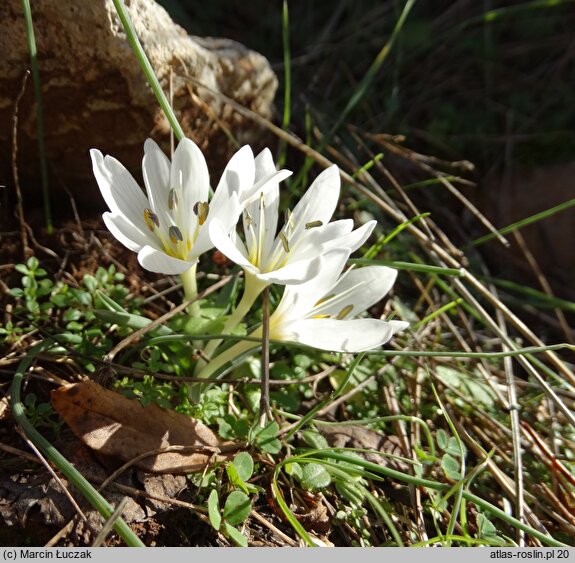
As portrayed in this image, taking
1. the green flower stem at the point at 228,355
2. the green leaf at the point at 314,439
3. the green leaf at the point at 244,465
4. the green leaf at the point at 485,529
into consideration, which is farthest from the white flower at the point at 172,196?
the green leaf at the point at 485,529

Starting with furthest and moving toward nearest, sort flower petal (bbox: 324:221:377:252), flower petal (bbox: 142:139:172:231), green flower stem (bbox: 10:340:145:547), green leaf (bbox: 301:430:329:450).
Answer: green leaf (bbox: 301:430:329:450)
flower petal (bbox: 142:139:172:231)
flower petal (bbox: 324:221:377:252)
green flower stem (bbox: 10:340:145:547)

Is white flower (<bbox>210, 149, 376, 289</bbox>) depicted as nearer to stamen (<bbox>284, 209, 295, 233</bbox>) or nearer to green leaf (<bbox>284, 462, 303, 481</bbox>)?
stamen (<bbox>284, 209, 295, 233</bbox>)

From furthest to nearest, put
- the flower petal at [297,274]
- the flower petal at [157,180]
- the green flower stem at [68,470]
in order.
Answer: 1. the flower petal at [157,180]
2. the flower petal at [297,274]
3. the green flower stem at [68,470]

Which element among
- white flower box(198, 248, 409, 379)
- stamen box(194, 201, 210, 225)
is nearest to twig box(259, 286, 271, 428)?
white flower box(198, 248, 409, 379)

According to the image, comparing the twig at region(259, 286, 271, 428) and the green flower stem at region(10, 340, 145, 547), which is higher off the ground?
the twig at region(259, 286, 271, 428)

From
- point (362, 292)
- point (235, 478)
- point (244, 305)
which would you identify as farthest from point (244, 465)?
point (362, 292)

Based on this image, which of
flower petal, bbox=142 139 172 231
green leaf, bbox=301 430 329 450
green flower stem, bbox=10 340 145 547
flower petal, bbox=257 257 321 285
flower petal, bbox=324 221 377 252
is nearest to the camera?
green flower stem, bbox=10 340 145 547

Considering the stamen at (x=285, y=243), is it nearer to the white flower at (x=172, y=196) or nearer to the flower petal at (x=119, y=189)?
the white flower at (x=172, y=196)
